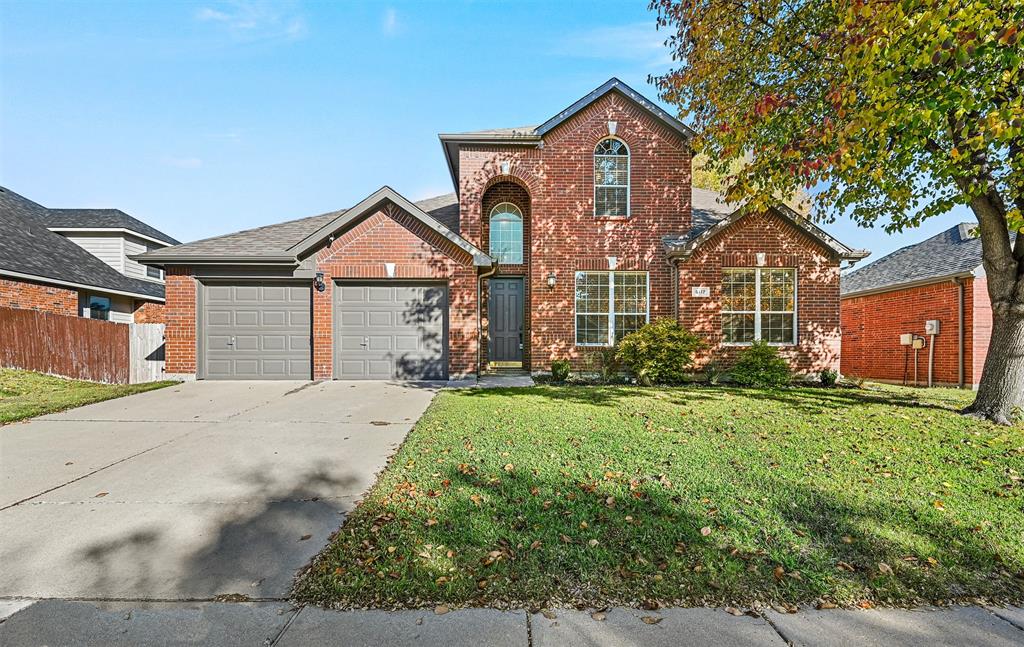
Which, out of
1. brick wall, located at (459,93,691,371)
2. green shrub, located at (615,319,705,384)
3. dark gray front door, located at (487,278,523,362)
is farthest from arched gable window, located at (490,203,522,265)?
green shrub, located at (615,319,705,384)

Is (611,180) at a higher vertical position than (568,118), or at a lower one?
lower

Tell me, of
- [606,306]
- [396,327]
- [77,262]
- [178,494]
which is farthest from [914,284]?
[77,262]

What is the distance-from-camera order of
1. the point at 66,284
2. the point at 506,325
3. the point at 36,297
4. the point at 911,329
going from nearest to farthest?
the point at 506,325 → the point at 911,329 → the point at 36,297 → the point at 66,284

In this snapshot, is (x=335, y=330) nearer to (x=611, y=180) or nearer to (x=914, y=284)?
(x=611, y=180)

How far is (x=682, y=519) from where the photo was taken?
135 inches

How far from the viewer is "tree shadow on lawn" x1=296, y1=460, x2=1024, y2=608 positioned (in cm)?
263

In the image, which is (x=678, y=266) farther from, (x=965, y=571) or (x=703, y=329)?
(x=965, y=571)

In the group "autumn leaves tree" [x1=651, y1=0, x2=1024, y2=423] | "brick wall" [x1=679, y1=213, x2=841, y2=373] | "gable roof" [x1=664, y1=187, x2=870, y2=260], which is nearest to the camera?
"autumn leaves tree" [x1=651, y1=0, x2=1024, y2=423]

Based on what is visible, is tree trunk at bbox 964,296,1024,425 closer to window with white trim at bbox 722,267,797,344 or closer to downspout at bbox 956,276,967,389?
window with white trim at bbox 722,267,797,344

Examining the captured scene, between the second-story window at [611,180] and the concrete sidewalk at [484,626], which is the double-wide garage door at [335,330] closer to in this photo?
the second-story window at [611,180]

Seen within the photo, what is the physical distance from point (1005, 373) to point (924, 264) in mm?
9163

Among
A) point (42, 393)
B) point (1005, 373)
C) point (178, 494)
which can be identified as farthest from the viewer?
point (42, 393)

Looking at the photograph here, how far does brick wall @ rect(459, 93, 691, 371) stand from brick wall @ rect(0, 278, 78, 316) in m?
14.0

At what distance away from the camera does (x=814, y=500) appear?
12.6 feet
